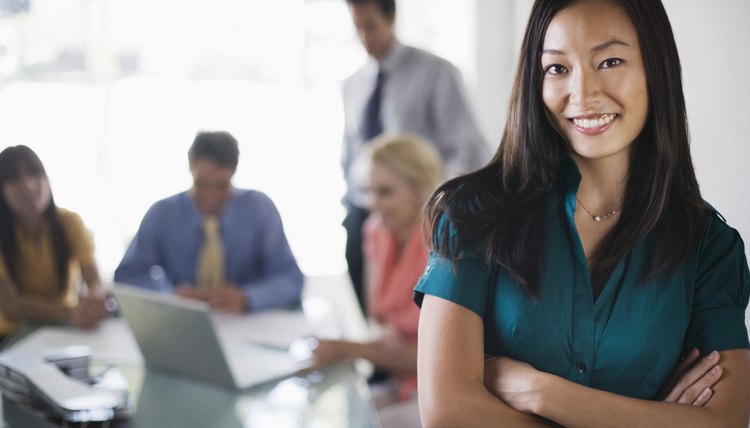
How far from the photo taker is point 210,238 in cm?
268

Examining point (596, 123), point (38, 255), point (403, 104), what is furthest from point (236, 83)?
point (596, 123)

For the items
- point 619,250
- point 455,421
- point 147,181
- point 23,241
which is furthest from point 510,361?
point 147,181

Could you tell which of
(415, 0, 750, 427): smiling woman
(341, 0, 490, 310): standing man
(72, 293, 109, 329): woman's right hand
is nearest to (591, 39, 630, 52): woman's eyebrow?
(415, 0, 750, 427): smiling woman

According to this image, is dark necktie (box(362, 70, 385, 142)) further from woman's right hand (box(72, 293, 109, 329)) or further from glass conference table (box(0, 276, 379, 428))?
glass conference table (box(0, 276, 379, 428))

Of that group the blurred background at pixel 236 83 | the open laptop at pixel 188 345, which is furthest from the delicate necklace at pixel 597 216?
the blurred background at pixel 236 83

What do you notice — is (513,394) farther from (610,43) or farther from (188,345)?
(188,345)

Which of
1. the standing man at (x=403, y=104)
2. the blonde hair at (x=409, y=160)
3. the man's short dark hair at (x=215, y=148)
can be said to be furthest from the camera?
the standing man at (x=403, y=104)

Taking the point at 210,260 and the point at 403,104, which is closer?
the point at 210,260

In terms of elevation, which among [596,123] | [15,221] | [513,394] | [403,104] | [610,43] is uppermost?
[610,43]

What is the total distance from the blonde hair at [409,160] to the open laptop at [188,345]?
2.57ft

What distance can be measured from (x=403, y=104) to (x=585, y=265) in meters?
2.04

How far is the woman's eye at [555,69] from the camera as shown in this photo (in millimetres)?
1296

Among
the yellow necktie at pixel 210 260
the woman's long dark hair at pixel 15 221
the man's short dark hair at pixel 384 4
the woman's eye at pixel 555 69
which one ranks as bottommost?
the yellow necktie at pixel 210 260

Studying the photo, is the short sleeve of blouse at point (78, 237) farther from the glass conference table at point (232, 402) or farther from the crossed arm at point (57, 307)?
the glass conference table at point (232, 402)
